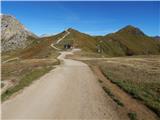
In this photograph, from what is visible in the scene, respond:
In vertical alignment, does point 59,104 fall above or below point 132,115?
above

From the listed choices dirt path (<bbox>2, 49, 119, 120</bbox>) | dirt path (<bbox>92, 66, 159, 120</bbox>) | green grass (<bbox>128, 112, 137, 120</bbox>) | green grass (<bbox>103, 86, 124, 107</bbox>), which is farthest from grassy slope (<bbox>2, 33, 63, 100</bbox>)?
green grass (<bbox>128, 112, 137, 120</bbox>)

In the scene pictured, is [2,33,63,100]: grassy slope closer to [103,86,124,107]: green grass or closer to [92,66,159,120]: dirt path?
[103,86,124,107]: green grass

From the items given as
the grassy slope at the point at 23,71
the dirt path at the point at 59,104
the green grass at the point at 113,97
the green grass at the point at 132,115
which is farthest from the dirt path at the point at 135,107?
the grassy slope at the point at 23,71

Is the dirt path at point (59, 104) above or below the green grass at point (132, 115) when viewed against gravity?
above

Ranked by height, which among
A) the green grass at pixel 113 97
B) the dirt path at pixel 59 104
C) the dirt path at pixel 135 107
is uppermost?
the dirt path at pixel 59 104

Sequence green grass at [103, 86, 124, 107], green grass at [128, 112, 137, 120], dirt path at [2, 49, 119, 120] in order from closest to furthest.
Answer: green grass at [128, 112, 137, 120] → dirt path at [2, 49, 119, 120] → green grass at [103, 86, 124, 107]

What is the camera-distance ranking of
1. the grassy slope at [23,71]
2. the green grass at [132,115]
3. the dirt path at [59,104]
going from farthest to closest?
the grassy slope at [23,71], the dirt path at [59,104], the green grass at [132,115]

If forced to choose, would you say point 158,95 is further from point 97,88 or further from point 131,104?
point 97,88

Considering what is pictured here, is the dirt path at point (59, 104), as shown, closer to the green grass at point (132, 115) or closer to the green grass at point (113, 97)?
the green grass at point (113, 97)

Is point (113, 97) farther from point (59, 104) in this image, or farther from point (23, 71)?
point (23, 71)

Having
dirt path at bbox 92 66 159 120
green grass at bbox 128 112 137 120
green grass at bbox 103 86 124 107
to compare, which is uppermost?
green grass at bbox 103 86 124 107

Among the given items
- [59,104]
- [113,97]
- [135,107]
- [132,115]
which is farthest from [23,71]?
[132,115]

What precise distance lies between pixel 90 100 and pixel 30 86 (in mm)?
6634

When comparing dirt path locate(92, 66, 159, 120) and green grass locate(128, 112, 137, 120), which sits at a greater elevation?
green grass locate(128, 112, 137, 120)
